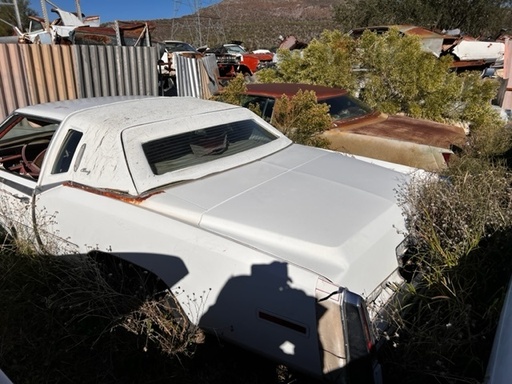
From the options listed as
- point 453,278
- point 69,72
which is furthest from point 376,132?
point 69,72

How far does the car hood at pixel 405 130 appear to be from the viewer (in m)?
5.08

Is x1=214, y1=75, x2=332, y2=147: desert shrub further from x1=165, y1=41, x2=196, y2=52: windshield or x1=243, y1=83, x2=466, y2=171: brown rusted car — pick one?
x1=165, y1=41, x2=196, y2=52: windshield

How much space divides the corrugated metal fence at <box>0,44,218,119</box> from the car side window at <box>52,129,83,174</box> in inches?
143

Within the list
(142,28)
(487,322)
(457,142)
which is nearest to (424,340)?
(487,322)

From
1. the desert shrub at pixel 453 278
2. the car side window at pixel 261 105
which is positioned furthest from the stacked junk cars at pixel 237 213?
the car side window at pixel 261 105

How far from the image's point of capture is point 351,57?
859cm

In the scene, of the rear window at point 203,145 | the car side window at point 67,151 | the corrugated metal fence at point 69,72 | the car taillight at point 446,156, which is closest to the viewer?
the rear window at point 203,145

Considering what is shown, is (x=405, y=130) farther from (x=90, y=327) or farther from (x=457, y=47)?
(x=457, y=47)

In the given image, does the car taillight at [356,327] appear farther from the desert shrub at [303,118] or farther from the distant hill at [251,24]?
the distant hill at [251,24]

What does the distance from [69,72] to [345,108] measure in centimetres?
424

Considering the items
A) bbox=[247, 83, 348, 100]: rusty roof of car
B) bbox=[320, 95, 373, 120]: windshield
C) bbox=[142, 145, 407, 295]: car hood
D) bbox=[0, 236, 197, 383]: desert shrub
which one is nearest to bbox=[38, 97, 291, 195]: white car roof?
bbox=[142, 145, 407, 295]: car hood

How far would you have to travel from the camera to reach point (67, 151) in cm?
307

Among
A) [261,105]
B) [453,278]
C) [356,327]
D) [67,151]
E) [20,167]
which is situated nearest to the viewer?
[356,327]

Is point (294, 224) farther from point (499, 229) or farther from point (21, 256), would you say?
point (21, 256)
